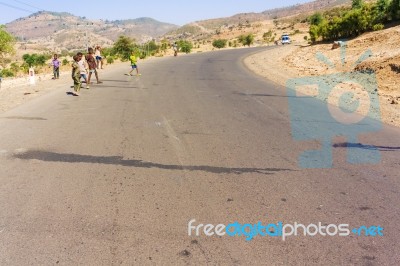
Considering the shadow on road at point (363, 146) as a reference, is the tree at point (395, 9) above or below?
above

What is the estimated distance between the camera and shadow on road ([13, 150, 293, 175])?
611 centimetres

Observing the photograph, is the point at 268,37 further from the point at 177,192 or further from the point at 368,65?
the point at 177,192

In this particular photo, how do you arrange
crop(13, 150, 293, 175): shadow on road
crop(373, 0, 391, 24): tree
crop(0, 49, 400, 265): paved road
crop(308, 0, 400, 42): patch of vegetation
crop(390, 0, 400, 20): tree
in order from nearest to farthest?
crop(0, 49, 400, 265): paved road, crop(13, 150, 293, 175): shadow on road, crop(390, 0, 400, 20): tree, crop(308, 0, 400, 42): patch of vegetation, crop(373, 0, 391, 24): tree

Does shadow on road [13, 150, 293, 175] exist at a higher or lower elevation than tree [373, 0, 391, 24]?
lower

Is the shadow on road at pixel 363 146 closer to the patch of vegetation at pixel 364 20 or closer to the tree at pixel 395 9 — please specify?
the patch of vegetation at pixel 364 20

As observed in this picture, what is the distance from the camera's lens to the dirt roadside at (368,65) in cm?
1242

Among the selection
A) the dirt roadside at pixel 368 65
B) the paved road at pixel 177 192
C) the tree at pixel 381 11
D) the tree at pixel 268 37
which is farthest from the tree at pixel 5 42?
the tree at pixel 268 37
